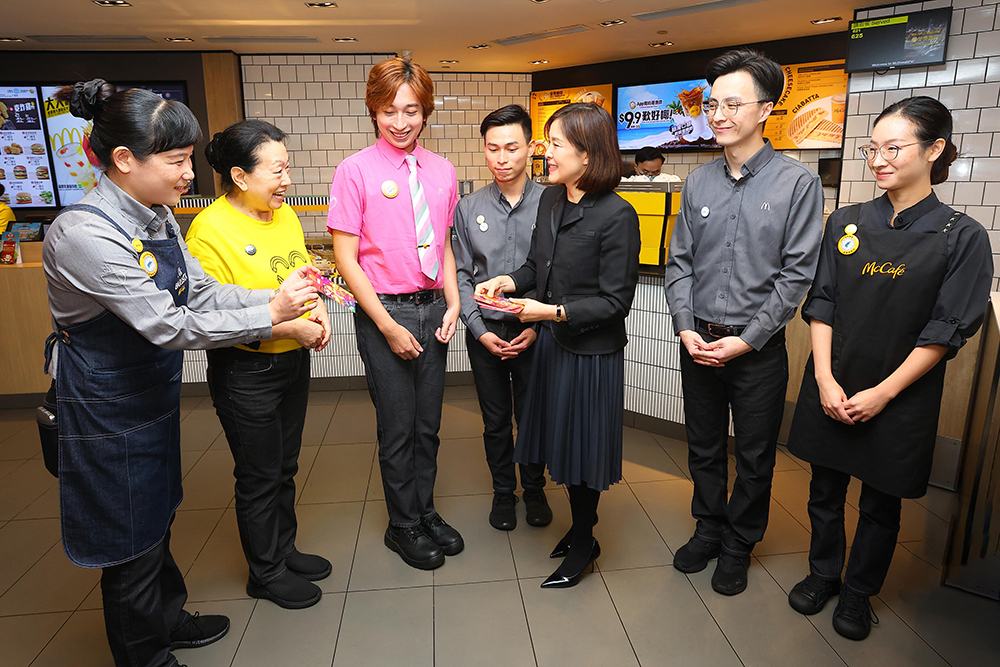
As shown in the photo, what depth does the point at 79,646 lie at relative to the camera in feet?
6.45

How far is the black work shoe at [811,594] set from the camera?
2.05 metres

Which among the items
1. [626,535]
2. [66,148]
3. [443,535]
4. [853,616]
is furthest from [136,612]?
[66,148]

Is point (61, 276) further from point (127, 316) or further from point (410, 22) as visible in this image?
point (410, 22)

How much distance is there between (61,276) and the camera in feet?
4.55

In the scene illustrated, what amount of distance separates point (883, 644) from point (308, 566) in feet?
6.44

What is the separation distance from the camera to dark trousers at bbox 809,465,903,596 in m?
1.91

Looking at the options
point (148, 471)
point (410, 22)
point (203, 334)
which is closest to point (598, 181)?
point (203, 334)

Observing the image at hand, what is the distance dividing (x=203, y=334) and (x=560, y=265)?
109cm

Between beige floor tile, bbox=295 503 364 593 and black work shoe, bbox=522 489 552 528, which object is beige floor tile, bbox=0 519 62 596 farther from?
black work shoe, bbox=522 489 552 528

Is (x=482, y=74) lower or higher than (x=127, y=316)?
higher

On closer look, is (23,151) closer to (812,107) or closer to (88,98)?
(88,98)

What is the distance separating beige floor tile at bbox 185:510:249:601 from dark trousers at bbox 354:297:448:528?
604 mm

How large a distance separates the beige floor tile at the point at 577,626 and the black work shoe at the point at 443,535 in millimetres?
322

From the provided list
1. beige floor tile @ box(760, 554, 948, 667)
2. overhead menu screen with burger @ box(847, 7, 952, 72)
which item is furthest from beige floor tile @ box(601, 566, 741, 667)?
overhead menu screen with burger @ box(847, 7, 952, 72)
